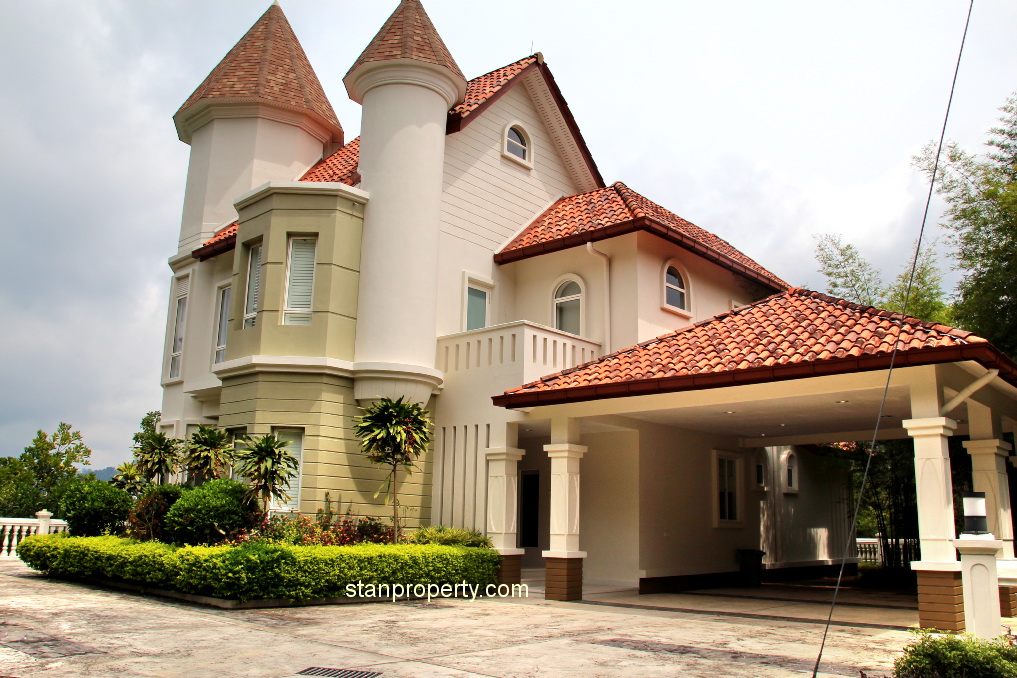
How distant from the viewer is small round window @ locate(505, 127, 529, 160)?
1924cm

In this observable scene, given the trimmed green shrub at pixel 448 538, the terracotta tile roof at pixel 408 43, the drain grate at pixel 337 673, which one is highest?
the terracotta tile roof at pixel 408 43

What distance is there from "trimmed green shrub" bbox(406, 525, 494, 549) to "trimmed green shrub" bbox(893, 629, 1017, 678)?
8890mm

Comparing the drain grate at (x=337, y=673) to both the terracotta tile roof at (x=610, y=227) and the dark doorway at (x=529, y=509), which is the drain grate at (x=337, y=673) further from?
the dark doorway at (x=529, y=509)

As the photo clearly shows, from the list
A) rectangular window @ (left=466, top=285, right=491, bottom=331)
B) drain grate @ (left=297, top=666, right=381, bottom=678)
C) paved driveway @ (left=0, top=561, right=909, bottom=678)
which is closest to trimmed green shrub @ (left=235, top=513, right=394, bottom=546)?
paved driveway @ (left=0, top=561, right=909, bottom=678)

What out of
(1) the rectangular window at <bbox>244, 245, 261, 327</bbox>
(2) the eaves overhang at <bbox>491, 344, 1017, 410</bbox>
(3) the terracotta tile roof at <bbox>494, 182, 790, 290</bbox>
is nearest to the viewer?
(2) the eaves overhang at <bbox>491, 344, 1017, 410</bbox>

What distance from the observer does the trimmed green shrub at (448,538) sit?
47.7ft

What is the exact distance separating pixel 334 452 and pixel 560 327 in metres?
5.68

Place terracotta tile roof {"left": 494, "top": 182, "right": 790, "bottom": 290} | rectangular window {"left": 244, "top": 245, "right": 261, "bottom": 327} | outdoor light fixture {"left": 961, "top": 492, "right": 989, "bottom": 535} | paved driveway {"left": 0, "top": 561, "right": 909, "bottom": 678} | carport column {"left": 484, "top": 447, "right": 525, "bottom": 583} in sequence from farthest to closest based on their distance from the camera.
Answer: terracotta tile roof {"left": 494, "top": 182, "right": 790, "bottom": 290} < rectangular window {"left": 244, "top": 245, "right": 261, "bottom": 327} < carport column {"left": 484, "top": 447, "right": 525, "bottom": 583} < outdoor light fixture {"left": 961, "top": 492, "right": 989, "bottom": 535} < paved driveway {"left": 0, "top": 561, "right": 909, "bottom": 678}

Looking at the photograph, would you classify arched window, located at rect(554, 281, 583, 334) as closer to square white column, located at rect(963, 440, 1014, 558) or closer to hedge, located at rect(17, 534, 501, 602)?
hedge, located at rect(17, 534, 501, 602)

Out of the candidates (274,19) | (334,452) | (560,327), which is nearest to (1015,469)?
(560,327)

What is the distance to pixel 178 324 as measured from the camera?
790 inches

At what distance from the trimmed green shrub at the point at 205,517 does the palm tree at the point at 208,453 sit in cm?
83

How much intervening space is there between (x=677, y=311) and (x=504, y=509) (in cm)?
564

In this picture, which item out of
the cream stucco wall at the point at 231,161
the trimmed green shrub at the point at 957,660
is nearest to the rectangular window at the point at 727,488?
the trimmed green shrub at the point at 957,660
